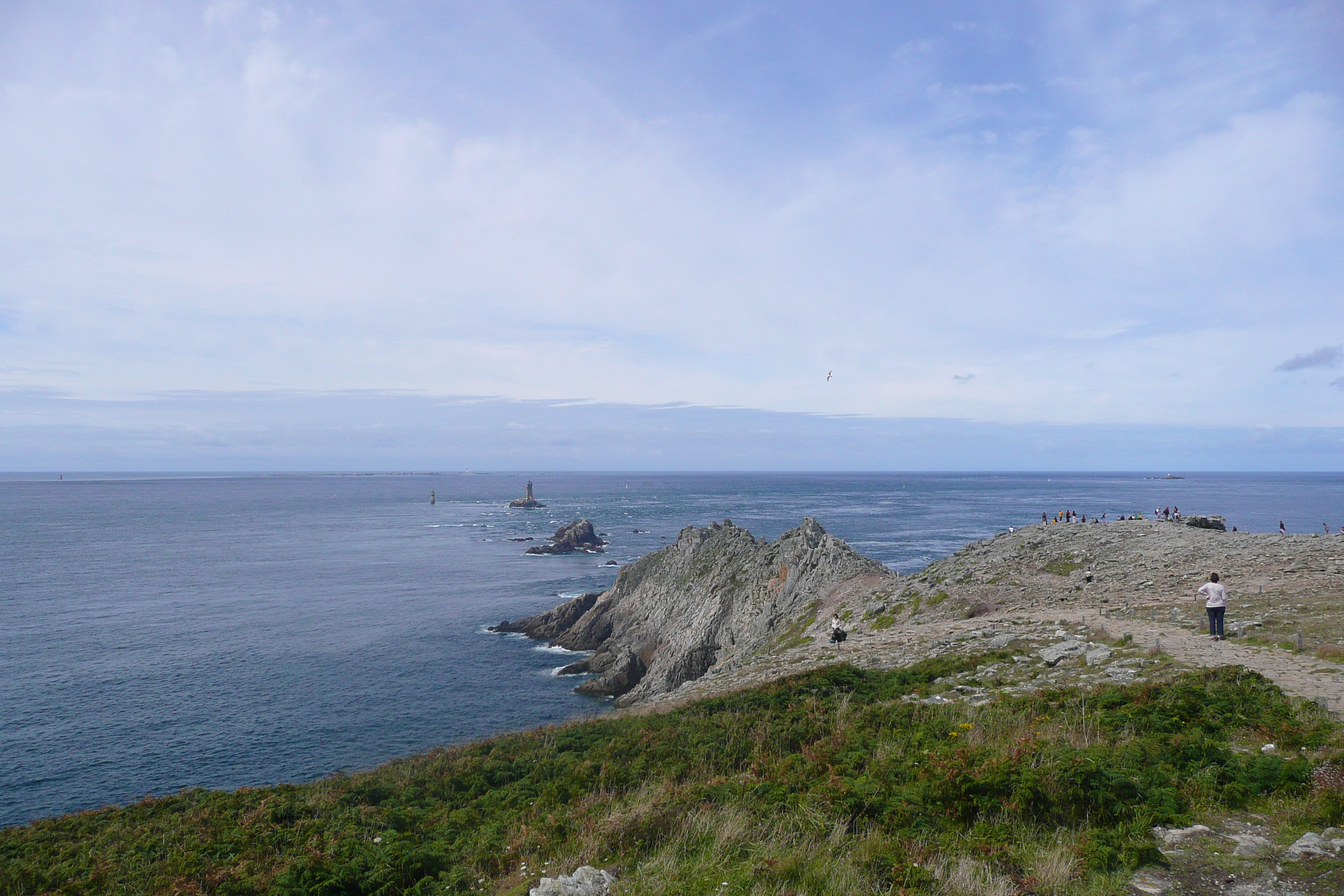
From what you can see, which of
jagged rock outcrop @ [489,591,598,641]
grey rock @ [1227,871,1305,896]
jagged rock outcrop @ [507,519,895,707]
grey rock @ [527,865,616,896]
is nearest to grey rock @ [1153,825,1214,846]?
grey rock @ [1227,871,1305,896]

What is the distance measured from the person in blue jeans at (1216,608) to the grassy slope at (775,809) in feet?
17.8

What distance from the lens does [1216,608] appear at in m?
19.4

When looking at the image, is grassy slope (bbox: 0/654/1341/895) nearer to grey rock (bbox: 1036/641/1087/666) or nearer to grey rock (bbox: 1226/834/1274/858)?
grey rock (bbox: 1226/834/1274/858)

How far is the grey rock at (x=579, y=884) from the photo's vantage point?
27.2 feet

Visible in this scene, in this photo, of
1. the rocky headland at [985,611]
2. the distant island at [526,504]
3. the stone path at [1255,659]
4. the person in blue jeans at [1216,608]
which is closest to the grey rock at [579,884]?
the rocky headland at [985,611]

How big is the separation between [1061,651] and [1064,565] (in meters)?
17.0

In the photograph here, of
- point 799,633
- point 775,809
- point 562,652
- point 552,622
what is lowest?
point 562,652

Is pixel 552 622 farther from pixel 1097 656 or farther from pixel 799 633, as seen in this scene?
pixel 1097 656

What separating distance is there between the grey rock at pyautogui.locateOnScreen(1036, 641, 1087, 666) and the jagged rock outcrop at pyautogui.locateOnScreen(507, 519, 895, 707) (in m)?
12.9

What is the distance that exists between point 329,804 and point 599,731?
6.61 metres

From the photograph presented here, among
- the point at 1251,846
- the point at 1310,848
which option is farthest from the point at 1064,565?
the point at 1310,848

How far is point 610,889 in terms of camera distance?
27.2 ft

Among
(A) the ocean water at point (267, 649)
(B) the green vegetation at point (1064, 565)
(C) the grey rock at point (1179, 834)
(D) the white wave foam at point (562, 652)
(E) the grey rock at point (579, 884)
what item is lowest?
(D) the white wave foam at point (562, 652)

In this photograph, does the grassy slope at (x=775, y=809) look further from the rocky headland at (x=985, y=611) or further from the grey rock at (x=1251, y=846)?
the rocky headland at (x=985, y=611)
